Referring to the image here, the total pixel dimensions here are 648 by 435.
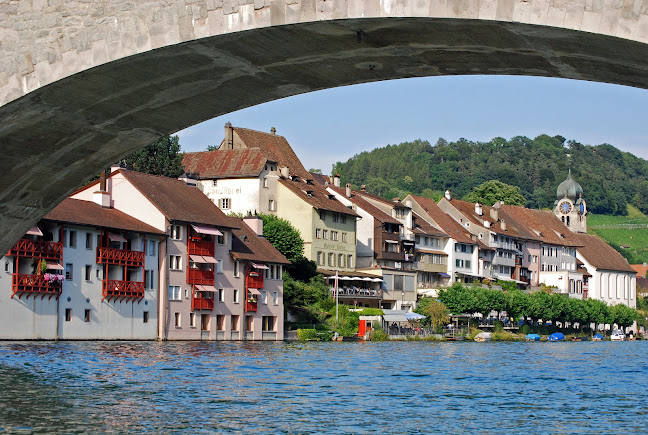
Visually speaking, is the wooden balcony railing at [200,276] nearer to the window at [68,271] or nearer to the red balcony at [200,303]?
the red balcony at [200,303]

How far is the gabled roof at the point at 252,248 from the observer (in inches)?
2429

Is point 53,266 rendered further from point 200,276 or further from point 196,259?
point 200,276

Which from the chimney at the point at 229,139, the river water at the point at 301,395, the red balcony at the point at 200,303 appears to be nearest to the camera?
the river water at the point at 301,395

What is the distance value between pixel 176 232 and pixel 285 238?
46.3ft

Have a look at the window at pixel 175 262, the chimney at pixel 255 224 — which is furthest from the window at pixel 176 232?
the chimney at pixel 255 224

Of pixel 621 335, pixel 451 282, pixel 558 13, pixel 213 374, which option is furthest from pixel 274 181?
pixel 558 13

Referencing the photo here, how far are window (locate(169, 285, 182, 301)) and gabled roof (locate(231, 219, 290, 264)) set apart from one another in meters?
5.27

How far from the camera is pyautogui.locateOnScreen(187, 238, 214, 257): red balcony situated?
57.6 metres

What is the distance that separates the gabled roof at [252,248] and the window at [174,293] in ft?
17.3

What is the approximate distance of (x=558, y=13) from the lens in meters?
10.3

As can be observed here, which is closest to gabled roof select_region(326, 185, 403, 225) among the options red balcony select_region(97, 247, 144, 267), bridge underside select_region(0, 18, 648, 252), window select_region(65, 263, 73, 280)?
red balcony select_region(97, 247, 144, 267)

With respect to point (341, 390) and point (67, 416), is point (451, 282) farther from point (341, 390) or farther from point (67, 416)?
point (67, 416)

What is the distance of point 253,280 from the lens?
6166 cm

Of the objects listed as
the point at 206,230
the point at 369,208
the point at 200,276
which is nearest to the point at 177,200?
the point at 206,230
